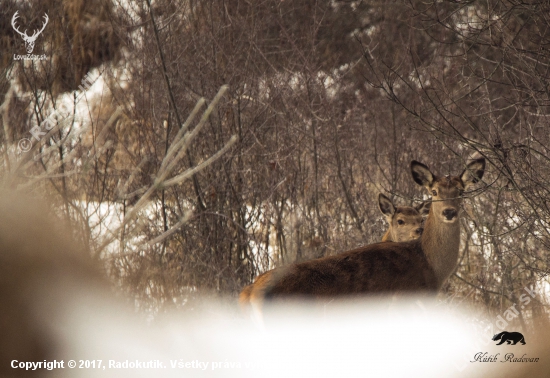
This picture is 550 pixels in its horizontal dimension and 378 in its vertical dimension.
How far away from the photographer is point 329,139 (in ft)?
31.4

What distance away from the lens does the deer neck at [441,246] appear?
5590 millimetres

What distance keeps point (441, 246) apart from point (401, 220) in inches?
43.4

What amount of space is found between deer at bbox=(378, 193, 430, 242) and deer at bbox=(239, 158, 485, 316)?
27.4 inches

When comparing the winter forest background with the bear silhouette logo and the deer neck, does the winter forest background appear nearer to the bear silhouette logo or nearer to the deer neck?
the deer neck

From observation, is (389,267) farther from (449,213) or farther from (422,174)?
(422,174)

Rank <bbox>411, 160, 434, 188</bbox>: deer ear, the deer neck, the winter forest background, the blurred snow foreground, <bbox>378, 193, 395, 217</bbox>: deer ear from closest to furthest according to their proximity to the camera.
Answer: the blurred snow foreground, the deer neck, <bbox>411, 160, 434, 188</bbox>: deer ear, <bbox>378, 193, 395, 217</bbox>: deer ear, the winter forest background

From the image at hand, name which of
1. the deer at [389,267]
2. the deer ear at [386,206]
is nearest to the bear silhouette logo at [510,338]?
the deer at [389,267]

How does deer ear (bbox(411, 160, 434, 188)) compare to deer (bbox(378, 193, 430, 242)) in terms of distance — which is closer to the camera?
deer ear (bbox(411, 160, 434, 188))

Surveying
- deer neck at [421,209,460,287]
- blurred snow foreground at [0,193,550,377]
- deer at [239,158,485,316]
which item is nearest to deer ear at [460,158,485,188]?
deer at [239,158,485,316]

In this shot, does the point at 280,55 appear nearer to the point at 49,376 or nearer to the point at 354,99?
the point at 354,99

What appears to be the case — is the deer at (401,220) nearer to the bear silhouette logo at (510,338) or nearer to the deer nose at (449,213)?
the deer nose at (449,213)

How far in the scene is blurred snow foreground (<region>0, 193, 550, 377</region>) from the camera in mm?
1665

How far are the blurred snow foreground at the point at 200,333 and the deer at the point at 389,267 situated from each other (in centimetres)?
10

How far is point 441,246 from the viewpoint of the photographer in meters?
5.70
